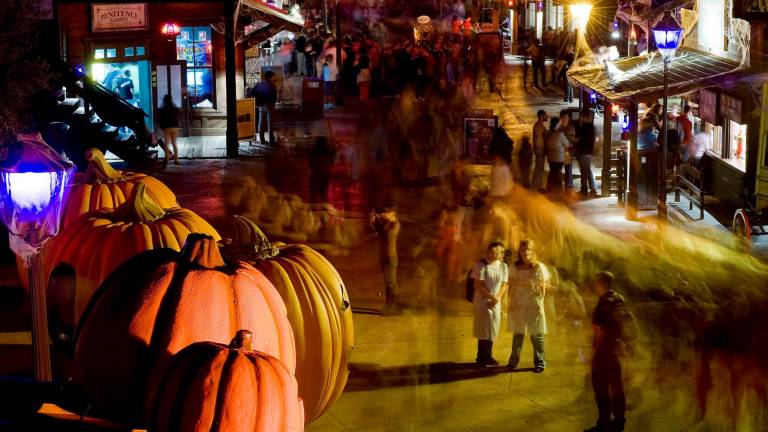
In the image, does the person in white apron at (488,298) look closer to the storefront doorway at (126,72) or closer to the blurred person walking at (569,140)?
the blurred person walking at (569,140)

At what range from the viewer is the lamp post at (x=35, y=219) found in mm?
8055

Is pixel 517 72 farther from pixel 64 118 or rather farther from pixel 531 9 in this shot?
pixel 64 118

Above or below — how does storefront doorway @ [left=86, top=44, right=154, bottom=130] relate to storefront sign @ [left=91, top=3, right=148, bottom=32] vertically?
below

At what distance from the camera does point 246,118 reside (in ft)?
88.5

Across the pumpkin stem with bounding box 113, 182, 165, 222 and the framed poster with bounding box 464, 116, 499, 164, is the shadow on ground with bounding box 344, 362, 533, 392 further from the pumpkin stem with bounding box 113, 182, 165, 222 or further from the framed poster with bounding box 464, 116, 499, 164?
the framed poster with bounding box 464, 116, 499, 164

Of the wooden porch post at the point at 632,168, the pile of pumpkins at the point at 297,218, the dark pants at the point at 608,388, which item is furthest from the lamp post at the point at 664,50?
the dark pants at the point at 608,388

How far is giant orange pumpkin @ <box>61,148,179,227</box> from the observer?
39.1 ft

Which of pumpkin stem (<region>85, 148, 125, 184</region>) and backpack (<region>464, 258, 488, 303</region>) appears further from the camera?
pumpkin stem (<region>85, 148, 125, 184</region>)

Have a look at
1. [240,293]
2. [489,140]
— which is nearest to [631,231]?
[489,140]

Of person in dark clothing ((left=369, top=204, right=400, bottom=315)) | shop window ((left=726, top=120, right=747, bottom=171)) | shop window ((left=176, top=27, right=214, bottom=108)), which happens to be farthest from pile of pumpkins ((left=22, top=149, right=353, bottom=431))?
shop window ((left=176, top=27, right=214, bottom=108))

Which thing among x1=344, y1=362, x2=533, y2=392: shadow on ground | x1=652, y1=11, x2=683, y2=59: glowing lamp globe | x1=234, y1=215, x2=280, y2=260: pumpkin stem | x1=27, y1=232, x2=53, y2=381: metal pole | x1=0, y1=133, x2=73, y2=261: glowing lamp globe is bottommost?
x1=344, y1=362, x2=533, y2=392: shadow on ground

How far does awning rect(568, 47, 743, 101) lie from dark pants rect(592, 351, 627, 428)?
9.91 m

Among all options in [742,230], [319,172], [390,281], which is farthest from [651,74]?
[390,281]

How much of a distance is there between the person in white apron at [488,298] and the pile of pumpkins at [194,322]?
1967mm
